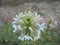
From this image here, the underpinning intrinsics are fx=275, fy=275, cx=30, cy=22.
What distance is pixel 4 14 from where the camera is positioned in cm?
492

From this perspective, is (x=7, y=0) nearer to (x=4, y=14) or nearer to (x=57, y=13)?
(x=4, y=14)

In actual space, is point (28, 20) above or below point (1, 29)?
above

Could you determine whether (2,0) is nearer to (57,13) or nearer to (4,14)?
(4,14)

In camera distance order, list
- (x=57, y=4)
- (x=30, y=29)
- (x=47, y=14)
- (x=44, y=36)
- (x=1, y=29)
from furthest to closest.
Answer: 1. (x=57, y=4)
2. (x=47, y=14)
3. (x=1, y=29)
4. (x=44, y=36)
5. (x=30, y=29)

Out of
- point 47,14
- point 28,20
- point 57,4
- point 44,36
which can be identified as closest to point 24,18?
point 28,20

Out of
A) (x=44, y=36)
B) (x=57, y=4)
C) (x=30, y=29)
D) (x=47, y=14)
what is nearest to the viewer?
(x=30, y=29)

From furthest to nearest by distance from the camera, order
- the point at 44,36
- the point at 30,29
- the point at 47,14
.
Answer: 1. the point at 47,14
2. the point at 44,36
3. the point at 30,29

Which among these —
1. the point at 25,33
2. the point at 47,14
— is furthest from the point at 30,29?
the point at 47,14

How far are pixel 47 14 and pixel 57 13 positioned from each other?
0.21 meters

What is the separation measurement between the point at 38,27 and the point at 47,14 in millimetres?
2424

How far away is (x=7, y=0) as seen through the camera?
5668 mm

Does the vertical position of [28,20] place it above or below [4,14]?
above

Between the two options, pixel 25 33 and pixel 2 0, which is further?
pixel 2 0

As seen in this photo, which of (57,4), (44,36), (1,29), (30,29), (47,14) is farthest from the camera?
(57,4)
